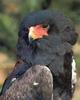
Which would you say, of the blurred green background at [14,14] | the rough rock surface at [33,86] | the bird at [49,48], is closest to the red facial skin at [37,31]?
the bird at [49,48]

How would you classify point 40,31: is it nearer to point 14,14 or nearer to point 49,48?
point 49,48

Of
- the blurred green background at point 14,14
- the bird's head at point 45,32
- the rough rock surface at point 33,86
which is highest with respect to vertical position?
the bird's head at point 45,32

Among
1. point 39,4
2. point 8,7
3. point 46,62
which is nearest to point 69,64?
point 46,62

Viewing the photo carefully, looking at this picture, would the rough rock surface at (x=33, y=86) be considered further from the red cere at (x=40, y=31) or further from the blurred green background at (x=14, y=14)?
the blurred green background at (x=14, y=14)

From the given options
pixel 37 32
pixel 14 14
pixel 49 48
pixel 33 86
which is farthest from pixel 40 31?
pixel 14 14

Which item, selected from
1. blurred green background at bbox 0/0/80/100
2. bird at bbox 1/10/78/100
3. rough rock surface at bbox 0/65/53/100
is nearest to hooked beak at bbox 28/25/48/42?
bird at bbox 1/10/78/100

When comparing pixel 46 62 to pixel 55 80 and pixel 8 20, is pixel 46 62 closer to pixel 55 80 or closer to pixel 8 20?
pixel 55 80

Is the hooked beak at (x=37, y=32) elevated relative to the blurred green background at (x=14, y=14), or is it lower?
elevated

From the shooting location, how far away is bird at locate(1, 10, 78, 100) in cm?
882

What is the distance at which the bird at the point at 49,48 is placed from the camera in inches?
347

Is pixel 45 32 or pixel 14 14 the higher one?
pixel 45 32

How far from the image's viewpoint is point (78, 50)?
42.2ft

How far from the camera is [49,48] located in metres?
8.94

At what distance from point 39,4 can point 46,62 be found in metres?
5.98
